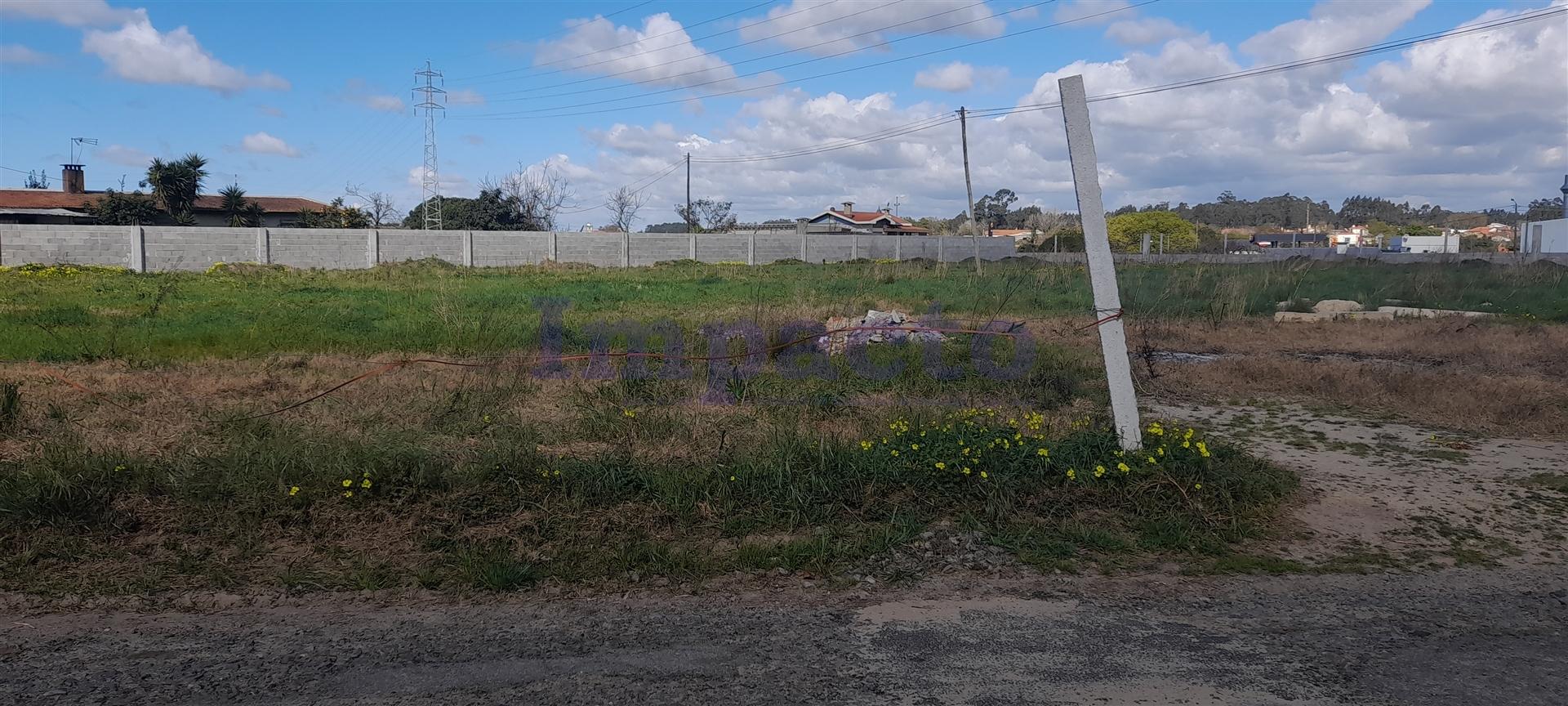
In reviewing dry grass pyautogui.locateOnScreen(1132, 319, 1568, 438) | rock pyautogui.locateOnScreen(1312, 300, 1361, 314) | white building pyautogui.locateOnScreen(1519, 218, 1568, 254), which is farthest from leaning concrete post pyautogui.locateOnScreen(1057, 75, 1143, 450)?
white building pyautogui.locateOnScreen(1519, 218, 1568, 254)

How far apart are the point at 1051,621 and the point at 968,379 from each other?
5.16 meters

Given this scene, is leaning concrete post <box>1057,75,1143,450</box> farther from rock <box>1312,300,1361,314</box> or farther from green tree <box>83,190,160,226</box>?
green tree <box>83,190,160,226</box>

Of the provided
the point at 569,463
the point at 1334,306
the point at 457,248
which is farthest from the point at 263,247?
the point at 569,463

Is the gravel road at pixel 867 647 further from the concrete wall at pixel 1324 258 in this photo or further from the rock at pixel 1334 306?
the concrete wall at pixel 1324 258

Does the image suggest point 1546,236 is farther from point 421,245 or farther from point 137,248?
point 137,248

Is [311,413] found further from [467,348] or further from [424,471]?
[467,348]

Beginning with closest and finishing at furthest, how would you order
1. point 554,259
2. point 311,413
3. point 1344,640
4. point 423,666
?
1. point 423,666
2. point 1344,640
3. point 311,413
4. point 554,259

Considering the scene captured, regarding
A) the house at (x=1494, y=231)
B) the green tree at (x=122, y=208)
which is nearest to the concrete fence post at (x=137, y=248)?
the green tree at (x=122, y=208)

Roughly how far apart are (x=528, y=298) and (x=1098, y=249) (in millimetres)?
13908

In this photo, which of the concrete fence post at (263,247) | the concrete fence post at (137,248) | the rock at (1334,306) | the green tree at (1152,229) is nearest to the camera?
the rock at (1334,306)

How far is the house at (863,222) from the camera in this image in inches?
2564

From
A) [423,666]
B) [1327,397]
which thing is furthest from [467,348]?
[1327,397]

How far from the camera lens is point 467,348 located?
11125 millimetres

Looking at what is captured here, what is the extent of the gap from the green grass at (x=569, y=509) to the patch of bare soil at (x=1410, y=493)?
0.38 m
